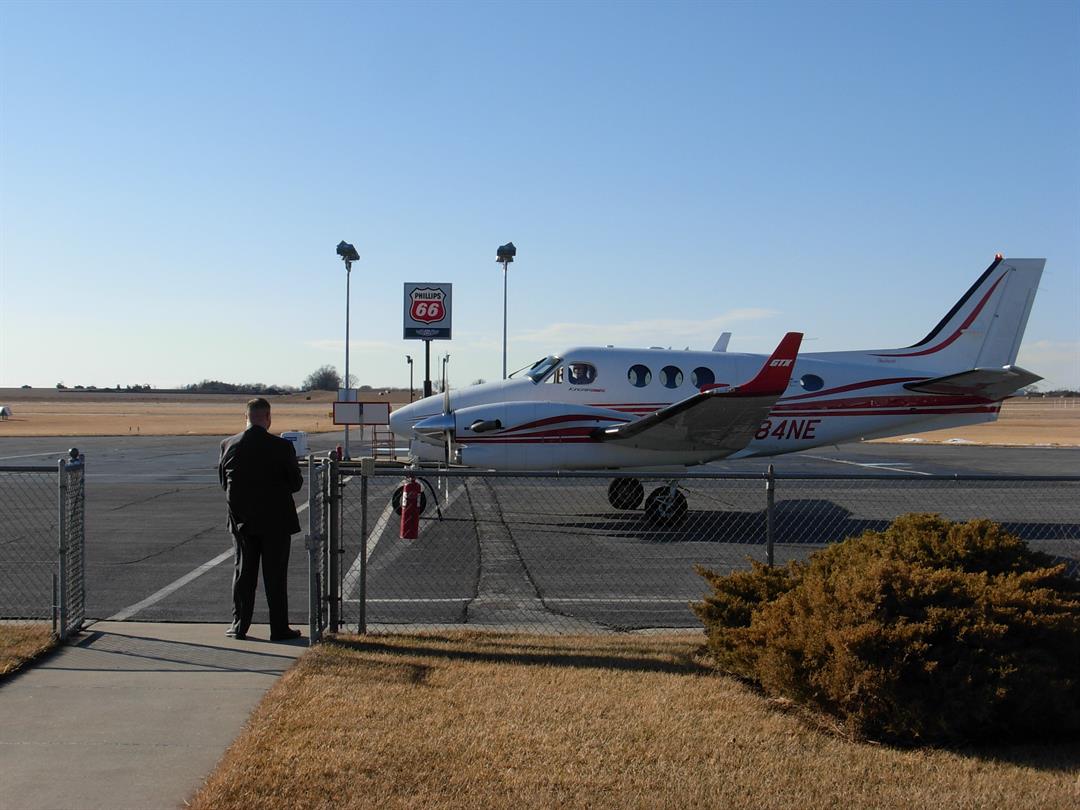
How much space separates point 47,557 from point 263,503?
5.33m

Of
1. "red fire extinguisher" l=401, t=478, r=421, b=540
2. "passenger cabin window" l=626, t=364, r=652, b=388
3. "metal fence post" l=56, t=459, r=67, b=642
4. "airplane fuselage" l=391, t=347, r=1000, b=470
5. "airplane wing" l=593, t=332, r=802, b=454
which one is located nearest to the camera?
"metal fence post" l=56, t=459, r=67, b=642

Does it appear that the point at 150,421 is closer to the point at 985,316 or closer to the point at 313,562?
the point at 985,316

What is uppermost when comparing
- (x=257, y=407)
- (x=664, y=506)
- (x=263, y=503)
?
(x=257, y=407)

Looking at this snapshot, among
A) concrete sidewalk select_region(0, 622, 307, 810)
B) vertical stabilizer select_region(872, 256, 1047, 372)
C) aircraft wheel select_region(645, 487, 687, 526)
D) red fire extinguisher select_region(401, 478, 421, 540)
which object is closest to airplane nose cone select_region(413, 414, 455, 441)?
aircraft wheel select_region(645, 487, 687, 526)

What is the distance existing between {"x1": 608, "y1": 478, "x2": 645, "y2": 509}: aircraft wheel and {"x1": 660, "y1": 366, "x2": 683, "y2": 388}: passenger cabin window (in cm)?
240

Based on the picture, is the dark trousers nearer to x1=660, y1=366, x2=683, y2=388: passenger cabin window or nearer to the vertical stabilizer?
x1=660, y1=366, x2=683, y2=388: passenger cabin window

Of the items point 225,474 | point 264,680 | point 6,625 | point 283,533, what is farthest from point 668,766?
point 6,625

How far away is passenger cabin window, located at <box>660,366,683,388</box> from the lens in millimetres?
18359

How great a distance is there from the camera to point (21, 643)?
732 cm

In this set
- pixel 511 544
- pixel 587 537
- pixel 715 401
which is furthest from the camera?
pixel 715 401

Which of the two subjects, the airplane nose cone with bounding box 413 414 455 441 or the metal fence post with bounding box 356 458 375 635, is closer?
the metal fence post with bounding box 356 458 375 635

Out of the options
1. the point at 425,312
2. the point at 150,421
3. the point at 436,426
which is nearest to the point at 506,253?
the point at 425,312

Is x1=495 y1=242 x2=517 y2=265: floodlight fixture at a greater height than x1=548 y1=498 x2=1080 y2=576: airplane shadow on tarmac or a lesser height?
greater

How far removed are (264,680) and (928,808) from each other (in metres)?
4.28
